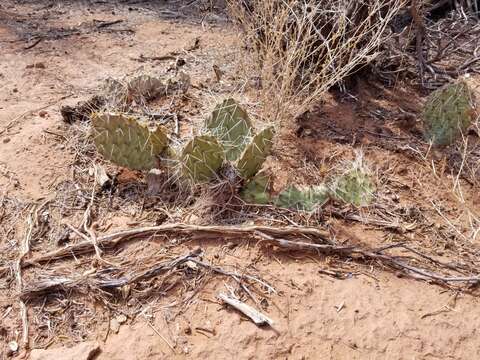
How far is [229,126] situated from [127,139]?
487 mm

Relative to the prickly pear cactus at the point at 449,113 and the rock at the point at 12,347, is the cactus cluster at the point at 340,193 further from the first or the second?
the rock at the point at 12,347

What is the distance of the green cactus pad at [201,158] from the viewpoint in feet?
7.13

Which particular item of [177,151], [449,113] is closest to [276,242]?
[177,151]

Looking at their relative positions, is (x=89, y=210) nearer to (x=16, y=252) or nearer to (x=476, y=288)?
(x=16, y=252)

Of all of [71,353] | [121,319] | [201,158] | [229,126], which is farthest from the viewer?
[229,126]

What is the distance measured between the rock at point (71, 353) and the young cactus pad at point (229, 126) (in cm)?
103

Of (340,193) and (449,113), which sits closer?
(340,193)

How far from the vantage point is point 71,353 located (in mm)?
1820

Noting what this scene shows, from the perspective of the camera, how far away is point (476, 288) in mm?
2080

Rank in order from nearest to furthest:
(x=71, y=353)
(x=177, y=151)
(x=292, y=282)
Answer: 1. (x=71, y=353)
2. (x=292, y=282)
3. (x=177, y=151)

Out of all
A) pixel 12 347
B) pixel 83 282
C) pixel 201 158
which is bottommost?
pixel 12 347

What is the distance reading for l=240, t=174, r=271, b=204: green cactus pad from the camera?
2312mm

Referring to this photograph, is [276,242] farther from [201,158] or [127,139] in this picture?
[127,139]

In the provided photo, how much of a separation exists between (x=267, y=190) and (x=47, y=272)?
3.22 feet
